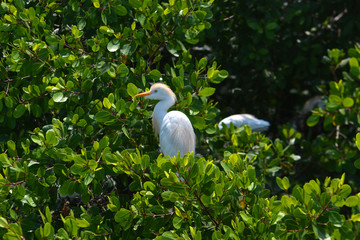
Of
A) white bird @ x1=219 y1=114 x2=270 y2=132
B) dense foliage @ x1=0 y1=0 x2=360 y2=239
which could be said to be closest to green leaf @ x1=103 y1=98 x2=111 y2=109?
dense foliage @ x1=0 y1=0 x2=360 y2=239

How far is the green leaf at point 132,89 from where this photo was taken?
8.77 ft

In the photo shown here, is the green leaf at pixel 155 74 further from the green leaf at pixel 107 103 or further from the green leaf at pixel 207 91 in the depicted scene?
the green leaf at pixel 107 103

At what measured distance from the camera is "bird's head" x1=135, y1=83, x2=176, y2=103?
9.71 ft

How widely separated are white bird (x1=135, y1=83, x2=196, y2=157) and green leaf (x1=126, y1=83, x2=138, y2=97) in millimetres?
247

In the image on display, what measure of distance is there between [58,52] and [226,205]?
4.16 feet

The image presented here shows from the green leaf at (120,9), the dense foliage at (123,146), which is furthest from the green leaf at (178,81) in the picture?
the green leaf at (120,9)

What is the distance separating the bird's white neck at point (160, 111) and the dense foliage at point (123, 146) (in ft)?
0.21

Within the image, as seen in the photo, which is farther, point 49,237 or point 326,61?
point 326,61

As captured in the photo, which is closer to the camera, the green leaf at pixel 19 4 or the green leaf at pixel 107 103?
the green leaf at pixel 107 103

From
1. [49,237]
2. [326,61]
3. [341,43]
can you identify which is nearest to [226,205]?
[49,237]

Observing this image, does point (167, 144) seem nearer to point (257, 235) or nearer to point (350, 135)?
point (257, 235)

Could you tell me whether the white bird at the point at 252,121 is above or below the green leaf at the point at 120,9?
below

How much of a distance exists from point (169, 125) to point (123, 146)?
0.30 meters

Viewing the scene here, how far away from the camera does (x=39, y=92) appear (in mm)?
2771
